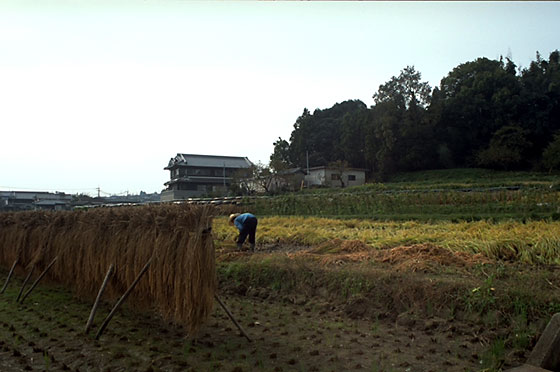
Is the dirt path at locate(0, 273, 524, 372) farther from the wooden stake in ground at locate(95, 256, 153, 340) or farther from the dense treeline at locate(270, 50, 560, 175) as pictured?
the dense treeline at locate(270, 50, 560, 175)

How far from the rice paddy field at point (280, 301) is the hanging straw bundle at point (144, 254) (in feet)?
0.06

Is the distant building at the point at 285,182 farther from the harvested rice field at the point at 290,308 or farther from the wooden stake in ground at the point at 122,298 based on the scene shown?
the wooden stake in ground at the point at 122,298

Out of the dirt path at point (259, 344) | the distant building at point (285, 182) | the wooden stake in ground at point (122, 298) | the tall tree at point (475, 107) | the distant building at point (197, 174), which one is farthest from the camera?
the distant building at point (197, 174)

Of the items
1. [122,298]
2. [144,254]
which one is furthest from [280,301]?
[122,298]

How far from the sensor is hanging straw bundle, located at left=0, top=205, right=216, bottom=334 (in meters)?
5.09

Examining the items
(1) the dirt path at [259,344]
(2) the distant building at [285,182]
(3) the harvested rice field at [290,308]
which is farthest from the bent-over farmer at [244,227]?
(2) the distant building at [285,182]

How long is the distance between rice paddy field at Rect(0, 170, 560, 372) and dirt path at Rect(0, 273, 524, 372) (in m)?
0.02

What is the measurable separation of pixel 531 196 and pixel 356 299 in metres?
11.3

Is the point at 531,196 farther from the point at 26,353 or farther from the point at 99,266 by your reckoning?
the point at 26,353

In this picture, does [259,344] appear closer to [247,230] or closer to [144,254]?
[144,254]

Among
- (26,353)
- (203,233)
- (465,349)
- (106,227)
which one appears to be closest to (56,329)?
(26,353)

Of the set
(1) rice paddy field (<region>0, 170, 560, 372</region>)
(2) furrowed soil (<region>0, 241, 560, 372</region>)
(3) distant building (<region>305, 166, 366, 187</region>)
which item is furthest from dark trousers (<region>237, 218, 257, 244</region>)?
(3) distant building (<region>305, 166, 366, 187</region>)

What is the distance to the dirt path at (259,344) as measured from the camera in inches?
179

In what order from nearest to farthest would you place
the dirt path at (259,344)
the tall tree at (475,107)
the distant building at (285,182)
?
the dirt path at (259,344)
the distant building at (285,182)
the tall tree at (475,107)
